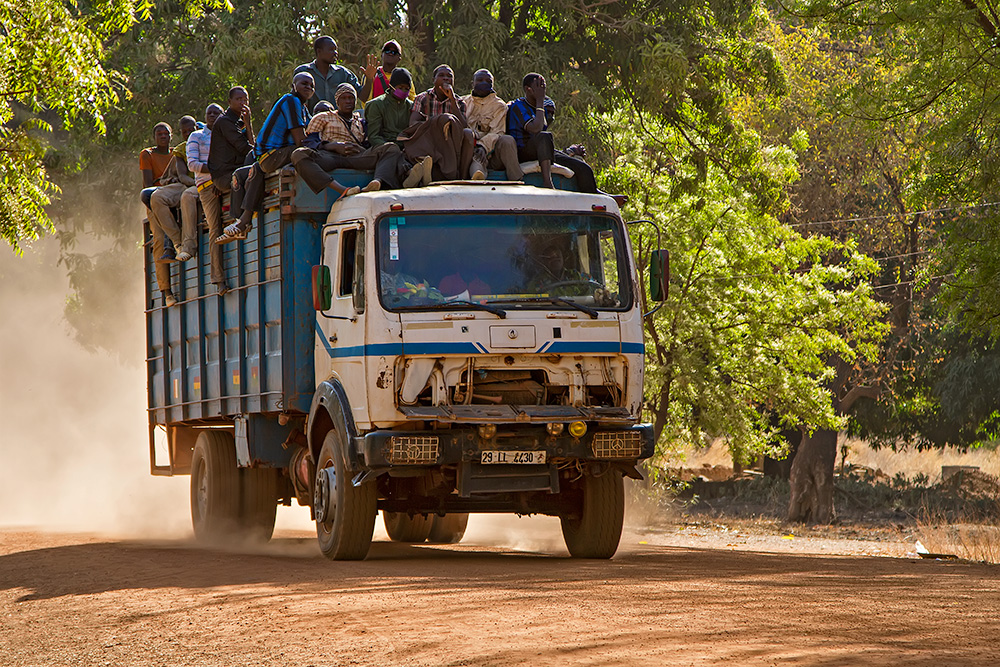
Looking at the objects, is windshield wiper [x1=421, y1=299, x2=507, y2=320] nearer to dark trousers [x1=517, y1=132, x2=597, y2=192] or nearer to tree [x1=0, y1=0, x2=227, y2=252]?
dark trousers [x1=517, y1=132, x2=597, y2=192]

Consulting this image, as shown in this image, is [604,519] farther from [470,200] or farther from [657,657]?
[657,657]

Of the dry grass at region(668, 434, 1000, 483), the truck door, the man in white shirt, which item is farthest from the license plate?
the dry grass at region(668, 434, 1000, 483)

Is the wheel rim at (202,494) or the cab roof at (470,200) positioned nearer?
the cab roof at (470,200)

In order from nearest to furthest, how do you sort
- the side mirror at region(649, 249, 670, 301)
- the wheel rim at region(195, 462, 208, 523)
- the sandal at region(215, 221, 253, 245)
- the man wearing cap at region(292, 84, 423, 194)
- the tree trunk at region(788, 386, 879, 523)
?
the side mirror at region(649, 249, 670, 301) → the man wearing cap at region(292, 84, 423, 194) → the sandal at region(215, 221, 253, 245) → the wheel rim at region(195, 462, 208, 523) → the tree trunk at region(788, 386, 879, 523)

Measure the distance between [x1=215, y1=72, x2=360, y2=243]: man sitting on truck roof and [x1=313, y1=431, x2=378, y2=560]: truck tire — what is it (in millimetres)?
2290

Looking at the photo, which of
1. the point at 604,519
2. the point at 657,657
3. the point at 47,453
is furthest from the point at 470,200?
Result: the point at 47,453

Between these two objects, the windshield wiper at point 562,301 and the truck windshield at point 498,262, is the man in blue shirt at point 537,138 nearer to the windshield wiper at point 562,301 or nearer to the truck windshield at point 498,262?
the truck windshield at point 498,262

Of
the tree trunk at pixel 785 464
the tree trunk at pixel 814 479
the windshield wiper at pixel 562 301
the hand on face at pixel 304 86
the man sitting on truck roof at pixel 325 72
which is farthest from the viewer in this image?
the tree trunk at pixel 785 464

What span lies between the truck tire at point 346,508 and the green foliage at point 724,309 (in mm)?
15651

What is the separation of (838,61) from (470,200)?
28.7m

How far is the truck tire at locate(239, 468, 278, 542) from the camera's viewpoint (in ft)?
48.8

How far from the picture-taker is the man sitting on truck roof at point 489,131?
496 inches

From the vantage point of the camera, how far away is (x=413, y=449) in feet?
36.3

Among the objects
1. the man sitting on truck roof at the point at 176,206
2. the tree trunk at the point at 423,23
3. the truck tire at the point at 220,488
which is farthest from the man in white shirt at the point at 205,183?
the tree trunk at the point at 423,23
